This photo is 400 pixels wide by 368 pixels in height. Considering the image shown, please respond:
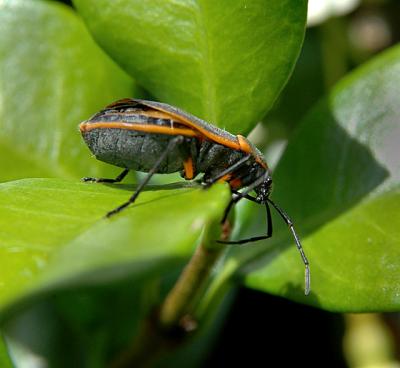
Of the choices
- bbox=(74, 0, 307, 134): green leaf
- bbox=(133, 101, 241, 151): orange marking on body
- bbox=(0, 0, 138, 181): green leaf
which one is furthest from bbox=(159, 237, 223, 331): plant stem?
bbox=(0, 0, 138, 181): green leaf

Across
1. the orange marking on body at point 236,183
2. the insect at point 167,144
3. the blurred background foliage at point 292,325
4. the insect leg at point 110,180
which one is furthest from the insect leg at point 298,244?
the blurred background foliage at point 292,325

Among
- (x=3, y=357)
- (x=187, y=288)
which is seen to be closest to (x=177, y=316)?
(x=187, y=288)

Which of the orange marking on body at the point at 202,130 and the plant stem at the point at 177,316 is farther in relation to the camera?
the plant stem at the point at 177,316

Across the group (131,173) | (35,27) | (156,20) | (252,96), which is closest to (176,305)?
(131,173)

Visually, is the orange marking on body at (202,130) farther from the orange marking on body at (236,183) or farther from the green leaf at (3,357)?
the green leaf at (3,357)

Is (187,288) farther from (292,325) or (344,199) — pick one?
(292,325)
